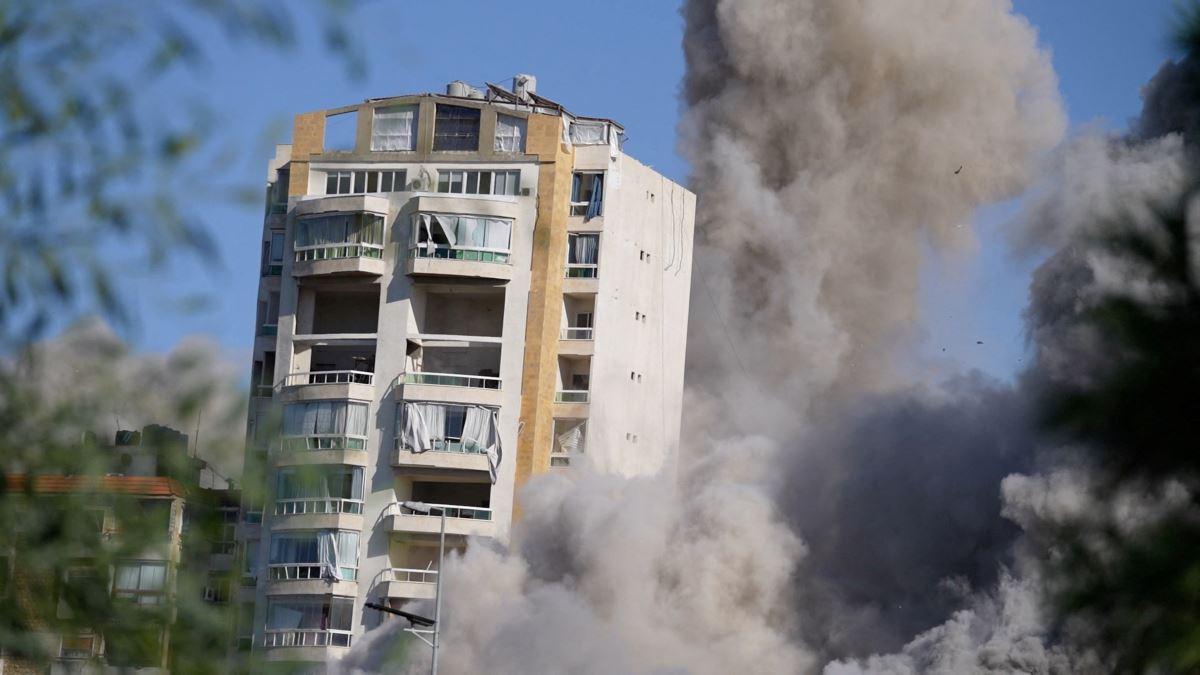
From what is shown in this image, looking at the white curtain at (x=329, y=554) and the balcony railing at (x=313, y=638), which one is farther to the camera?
the white curtain at (x=329, y=554)

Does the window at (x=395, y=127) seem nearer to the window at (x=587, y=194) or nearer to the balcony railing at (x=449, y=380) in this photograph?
the window at (x=587, y=194)

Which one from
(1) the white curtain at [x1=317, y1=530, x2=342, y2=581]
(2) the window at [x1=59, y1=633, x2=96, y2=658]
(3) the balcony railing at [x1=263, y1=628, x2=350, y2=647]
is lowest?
(3) the balcony railing at [x1=263, y1=628, x2=350, y2=647]

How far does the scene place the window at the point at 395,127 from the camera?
64062mm

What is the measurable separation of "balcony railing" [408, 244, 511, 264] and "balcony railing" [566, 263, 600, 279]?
1989mm

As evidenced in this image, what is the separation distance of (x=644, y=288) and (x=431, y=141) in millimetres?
7913

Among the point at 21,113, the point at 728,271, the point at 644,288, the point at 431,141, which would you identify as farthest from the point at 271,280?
the point at 21,113

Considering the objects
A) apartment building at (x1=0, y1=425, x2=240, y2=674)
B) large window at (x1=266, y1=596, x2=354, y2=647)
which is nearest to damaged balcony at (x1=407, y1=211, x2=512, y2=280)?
large window at (x1=266, y1=596, x2=354, y2=647)

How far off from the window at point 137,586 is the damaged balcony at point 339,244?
51.2 metres

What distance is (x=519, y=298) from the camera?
204 ft

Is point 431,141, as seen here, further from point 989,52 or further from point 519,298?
point 989,52

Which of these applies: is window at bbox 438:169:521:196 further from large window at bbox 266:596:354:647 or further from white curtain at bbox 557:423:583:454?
large window at bbox 266:596:354:647

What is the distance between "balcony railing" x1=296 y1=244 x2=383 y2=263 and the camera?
205ft

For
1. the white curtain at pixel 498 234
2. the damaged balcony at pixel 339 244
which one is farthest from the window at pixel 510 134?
the damaged balcony at pixel 339 244

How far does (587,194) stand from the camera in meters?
63.8
